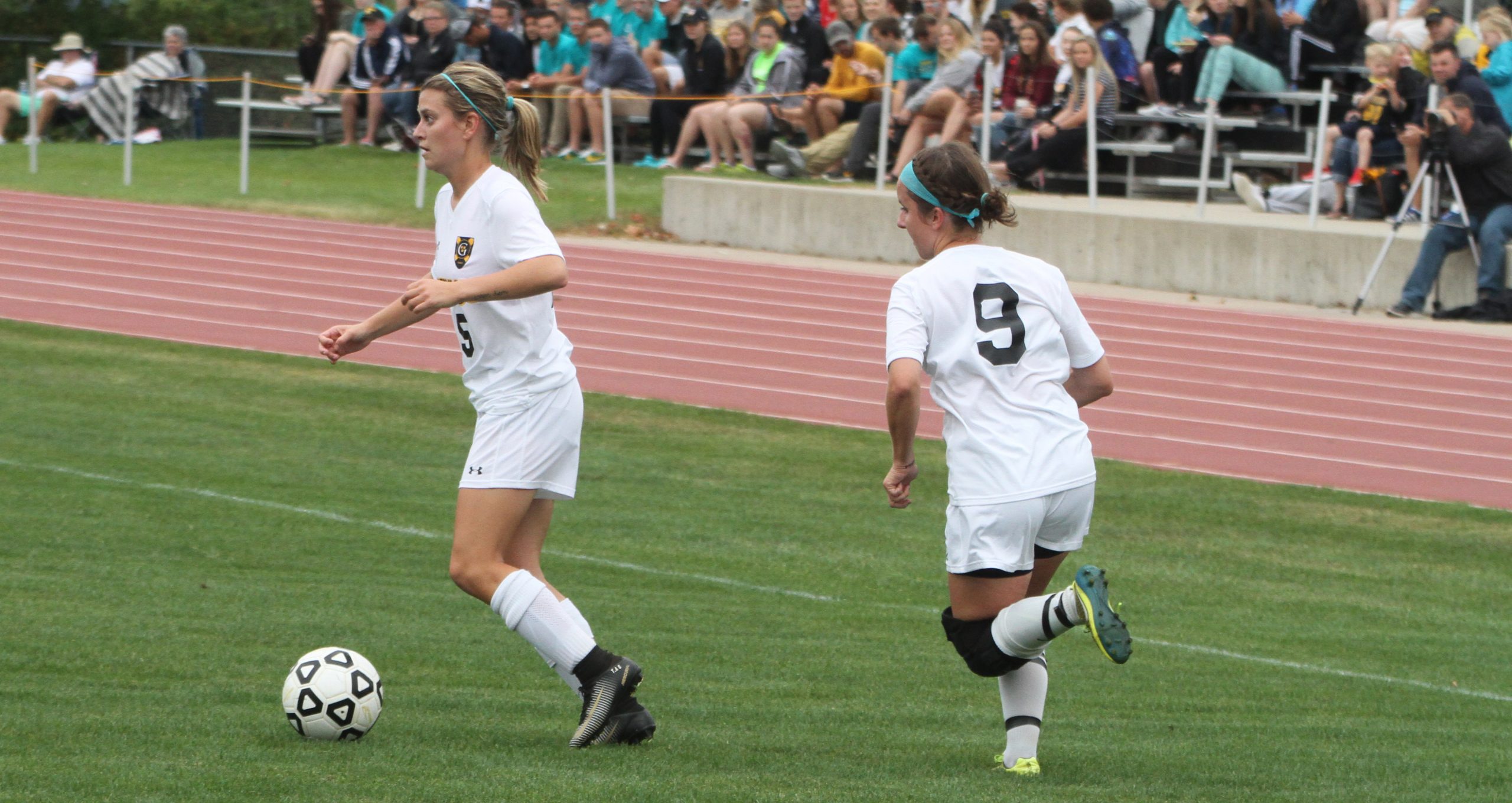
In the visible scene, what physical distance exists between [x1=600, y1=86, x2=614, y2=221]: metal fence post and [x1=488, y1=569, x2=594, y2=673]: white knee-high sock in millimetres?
16541

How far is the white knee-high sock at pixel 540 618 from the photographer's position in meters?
5.06

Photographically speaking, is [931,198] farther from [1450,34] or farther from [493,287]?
[1450,34]

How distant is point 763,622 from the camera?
7.62 meters

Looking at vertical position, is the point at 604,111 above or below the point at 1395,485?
above

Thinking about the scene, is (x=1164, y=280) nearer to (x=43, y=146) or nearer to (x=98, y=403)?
(x=98, y=403)

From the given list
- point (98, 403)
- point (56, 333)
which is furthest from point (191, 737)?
point (56, 333)

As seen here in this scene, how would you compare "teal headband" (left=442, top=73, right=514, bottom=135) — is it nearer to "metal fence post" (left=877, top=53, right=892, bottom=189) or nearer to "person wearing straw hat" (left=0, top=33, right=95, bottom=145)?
"metal fence post" (left=877, top=53, right=892, bottom=189)

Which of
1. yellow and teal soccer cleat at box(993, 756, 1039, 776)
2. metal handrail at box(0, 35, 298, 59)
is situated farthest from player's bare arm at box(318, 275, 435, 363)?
metal handrail at box(0, 35, 298, 59)

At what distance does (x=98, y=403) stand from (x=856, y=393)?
215 inches

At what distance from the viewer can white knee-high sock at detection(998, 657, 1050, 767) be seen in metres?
5.00

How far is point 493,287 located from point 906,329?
1.13 metres

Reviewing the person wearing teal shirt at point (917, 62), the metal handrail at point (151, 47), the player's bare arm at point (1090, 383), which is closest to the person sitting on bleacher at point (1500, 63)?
the person wearing teal shirt at point (917, 62)

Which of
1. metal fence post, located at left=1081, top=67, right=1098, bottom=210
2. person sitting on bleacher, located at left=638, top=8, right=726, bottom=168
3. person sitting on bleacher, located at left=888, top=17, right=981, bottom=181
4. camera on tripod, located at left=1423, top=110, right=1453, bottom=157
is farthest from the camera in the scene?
person sitting on bleacher, located at left=638, top=8, right=726, bottom=168

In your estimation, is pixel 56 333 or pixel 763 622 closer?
pixel 763 622
